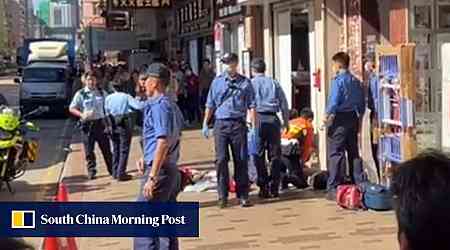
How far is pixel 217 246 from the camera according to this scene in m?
8.01

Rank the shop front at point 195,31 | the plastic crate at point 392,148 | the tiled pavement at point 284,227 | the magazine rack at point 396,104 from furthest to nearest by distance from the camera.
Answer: the shop front at point 195,31 → the plastic crate at point 392,148 → the magazine rack at point 396,104 → the tiled pavement at point 284,227

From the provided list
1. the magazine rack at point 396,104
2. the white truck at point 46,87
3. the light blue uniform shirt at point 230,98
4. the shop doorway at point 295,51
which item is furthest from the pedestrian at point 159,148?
the white truck at point 46,87

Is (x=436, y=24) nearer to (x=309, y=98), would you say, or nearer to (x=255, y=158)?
(x=255, y=158)

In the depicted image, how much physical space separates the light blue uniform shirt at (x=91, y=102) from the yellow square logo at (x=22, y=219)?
5488 mm

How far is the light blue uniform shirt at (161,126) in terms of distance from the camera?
654 cm

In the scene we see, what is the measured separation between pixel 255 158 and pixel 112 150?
4.44m

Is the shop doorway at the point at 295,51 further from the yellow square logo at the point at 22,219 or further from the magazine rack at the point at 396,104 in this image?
the yellow square logo at the point at 22,219

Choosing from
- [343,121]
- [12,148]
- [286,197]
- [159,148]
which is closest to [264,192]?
[286,197]

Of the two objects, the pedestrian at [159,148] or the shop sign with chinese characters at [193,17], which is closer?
the pedestrian at [159,148]

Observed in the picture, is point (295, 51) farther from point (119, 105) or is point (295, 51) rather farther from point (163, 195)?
point (163, 195)

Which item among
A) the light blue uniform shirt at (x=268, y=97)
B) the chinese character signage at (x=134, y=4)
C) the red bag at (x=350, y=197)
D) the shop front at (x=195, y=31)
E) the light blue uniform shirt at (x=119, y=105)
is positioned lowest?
the red bag at (x=350, y=197)

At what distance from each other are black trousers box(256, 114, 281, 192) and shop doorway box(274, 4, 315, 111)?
4087 mm

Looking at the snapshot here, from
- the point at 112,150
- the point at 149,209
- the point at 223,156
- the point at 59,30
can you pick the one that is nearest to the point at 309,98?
the point at 112,150

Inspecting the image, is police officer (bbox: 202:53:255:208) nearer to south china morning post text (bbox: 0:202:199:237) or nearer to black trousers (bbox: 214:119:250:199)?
black trousers (bbox: 214:119:250:199)
